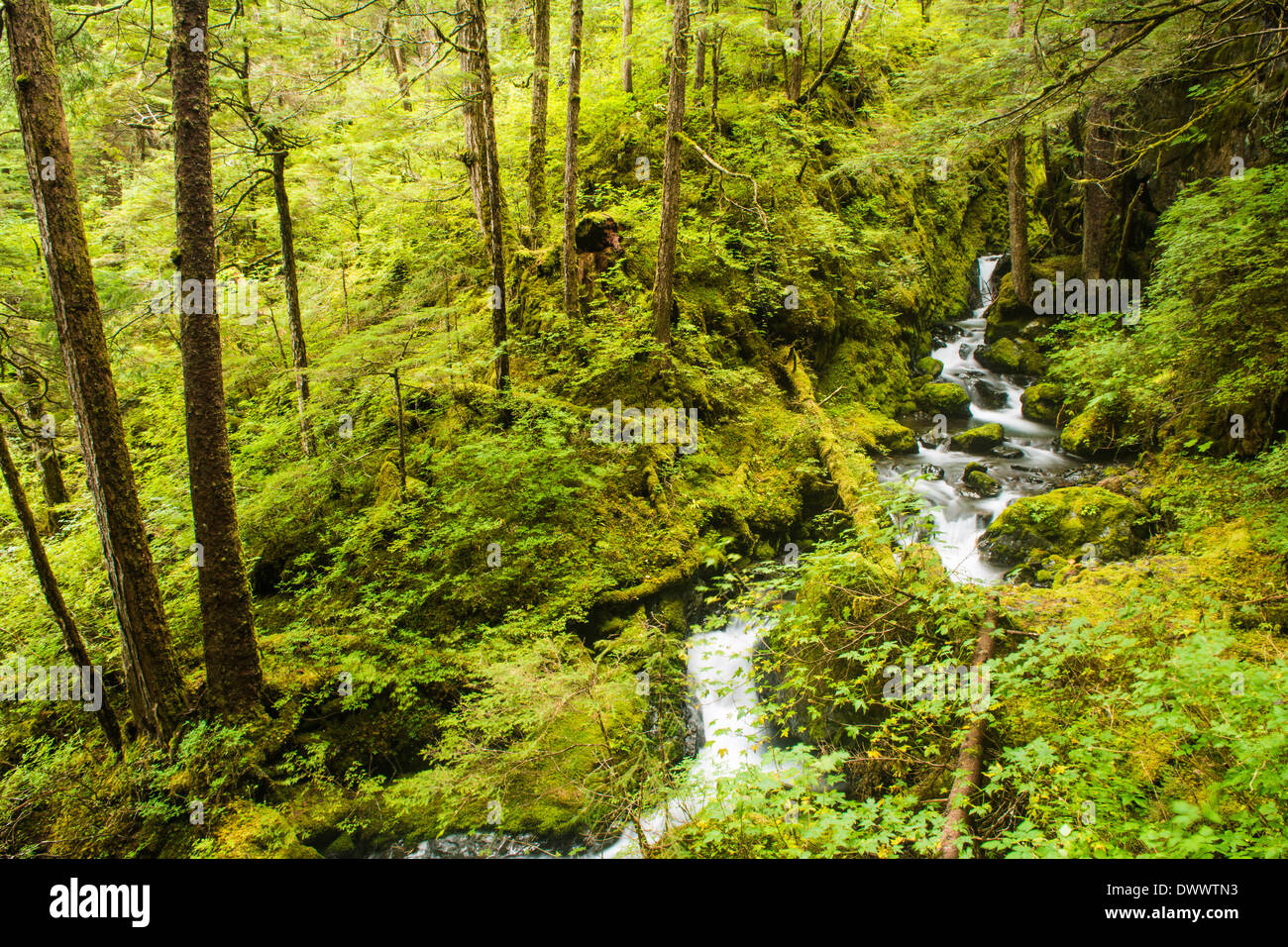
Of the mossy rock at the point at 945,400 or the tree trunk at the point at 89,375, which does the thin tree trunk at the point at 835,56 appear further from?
the tree trunk at the point at 89,375

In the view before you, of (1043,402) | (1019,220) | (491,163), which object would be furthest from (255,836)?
(1019,220)

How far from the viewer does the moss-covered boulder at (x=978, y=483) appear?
10875 millimetres

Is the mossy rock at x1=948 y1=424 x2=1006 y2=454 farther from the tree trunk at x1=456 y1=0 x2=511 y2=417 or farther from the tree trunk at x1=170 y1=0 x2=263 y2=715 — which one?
the tree trunk at x1=170 y1=0 x2=263 y2=715

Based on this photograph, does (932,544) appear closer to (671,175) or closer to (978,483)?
(978,483)

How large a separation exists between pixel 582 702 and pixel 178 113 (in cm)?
648

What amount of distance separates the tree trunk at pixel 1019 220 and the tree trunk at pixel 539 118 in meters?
11.9

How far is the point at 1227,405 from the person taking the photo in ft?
25.3

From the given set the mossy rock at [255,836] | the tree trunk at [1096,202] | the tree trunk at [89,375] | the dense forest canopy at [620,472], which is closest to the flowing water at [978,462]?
the dense forest canopy at [620,472]

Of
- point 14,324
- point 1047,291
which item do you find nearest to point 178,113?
point 14,324

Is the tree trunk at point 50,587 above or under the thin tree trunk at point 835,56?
under

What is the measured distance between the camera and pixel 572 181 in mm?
9695

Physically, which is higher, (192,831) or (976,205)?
(976,205)

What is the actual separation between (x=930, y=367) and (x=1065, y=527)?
7.47 m
